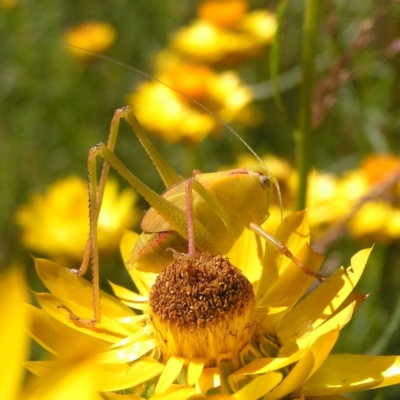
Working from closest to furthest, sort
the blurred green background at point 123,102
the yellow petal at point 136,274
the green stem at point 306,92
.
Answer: the yellow petal at point 136,274 → the green stem at point 306,92 → the blurred green background at point 123,102

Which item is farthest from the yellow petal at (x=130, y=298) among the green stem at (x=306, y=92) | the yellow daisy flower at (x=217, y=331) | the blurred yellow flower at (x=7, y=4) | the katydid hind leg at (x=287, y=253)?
the blurred yellow flower at (x=7, y=4)

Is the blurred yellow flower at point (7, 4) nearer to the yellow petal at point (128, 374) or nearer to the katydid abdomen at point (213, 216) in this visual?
the katydid abdomen at point (213, 216)

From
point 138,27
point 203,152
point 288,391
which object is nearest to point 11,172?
point 203,152

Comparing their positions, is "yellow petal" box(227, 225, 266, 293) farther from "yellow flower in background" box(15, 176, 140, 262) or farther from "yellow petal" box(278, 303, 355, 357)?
"yellow flower in background" box(15, 176, 140, 262)

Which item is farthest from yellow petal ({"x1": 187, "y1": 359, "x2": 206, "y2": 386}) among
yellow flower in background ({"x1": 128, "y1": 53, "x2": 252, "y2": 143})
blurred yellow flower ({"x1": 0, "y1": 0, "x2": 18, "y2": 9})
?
blurred yellow flower ({"x1": 0, "y1": 0, "x2": 18, "y2": 9})

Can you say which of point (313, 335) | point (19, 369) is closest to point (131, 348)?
point (313, 335)

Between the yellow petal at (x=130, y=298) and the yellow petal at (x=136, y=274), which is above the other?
the yellow petal at (x=136, y=274)

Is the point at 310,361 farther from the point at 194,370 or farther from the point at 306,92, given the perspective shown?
the point at 306,92
